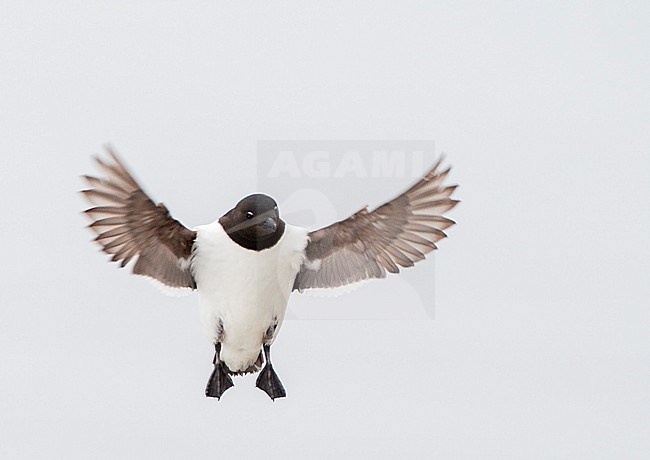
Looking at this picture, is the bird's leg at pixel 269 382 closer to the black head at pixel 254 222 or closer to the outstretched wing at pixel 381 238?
the outstretched wing at pixel 381 238

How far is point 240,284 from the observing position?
10.9 m

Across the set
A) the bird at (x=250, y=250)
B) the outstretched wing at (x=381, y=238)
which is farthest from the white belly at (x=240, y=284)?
the outstretched wing at (x=381, y=238)

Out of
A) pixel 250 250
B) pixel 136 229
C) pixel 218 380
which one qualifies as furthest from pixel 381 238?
pixel 136 229

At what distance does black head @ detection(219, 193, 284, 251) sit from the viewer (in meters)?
10.5

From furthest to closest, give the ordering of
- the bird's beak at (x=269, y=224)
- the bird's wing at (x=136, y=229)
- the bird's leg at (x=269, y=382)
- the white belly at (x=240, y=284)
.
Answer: the bird's leg at (x=269, y=382) < the white belly at (x=240, y=284) < the bird's beak at (x=269, y=224) < the bird's wing at (x=136, y=229)

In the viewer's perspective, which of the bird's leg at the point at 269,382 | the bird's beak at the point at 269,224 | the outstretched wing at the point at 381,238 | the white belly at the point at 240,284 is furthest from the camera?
the bird's leg at the point at 269,382

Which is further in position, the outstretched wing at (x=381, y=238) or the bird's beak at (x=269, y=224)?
the outstretched wing at (x=381, y=238)

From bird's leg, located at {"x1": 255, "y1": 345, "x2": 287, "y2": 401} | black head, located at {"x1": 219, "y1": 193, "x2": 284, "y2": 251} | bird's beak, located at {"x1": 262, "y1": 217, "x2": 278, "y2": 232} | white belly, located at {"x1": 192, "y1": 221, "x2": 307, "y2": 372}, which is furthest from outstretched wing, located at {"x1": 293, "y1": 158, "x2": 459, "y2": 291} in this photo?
bird's beak, located at {"x1": 262, "y1": 217, "x2": 278, "y2": 232}

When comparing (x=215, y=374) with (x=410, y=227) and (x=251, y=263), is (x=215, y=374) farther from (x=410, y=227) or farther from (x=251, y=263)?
(x=410, y=227)

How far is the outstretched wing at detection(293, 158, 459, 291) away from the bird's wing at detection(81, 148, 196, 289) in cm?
132

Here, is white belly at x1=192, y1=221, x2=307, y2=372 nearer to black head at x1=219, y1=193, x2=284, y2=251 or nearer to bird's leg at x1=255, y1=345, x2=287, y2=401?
black head at x1=219, y1=193, x2=284, y2=251

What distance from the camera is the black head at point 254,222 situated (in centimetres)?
1055

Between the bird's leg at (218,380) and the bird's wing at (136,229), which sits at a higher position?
the bird's wing at (136,229)

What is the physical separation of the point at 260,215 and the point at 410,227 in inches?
65.7
